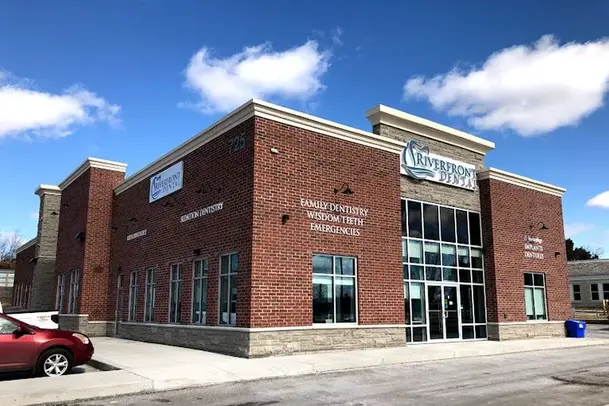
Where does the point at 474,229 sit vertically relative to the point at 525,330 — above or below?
above

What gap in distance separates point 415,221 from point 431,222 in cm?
93

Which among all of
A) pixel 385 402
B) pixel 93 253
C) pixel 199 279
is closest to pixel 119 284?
pixel 93 253

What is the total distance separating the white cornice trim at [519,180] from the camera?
2158 cm

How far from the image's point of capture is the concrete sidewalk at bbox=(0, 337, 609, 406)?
31.6 feet

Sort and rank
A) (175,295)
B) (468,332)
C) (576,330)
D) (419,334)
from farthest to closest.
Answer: (576,330) < (468,332) < (175,295) < (419,334)

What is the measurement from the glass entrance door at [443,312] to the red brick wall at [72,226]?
14.8m

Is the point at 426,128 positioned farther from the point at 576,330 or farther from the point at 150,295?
the point at 150,295

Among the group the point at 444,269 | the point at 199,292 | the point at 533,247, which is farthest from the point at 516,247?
the point at 199,292

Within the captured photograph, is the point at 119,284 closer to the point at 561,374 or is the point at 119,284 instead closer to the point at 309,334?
the point at 309,334

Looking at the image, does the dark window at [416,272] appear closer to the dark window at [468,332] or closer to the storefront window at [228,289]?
the dark window at [468,332]

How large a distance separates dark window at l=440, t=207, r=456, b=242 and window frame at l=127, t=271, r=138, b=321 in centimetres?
1207

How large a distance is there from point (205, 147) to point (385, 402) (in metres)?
10.9

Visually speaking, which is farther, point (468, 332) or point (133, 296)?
point (133, 296)

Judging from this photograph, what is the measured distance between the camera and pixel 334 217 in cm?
1600
